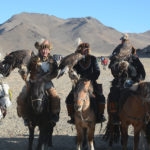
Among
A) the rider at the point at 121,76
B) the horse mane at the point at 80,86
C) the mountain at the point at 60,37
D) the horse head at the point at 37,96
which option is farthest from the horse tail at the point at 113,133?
the mountain at the point at 60,37

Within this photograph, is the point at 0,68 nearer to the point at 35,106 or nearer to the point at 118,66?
the point at 35,106

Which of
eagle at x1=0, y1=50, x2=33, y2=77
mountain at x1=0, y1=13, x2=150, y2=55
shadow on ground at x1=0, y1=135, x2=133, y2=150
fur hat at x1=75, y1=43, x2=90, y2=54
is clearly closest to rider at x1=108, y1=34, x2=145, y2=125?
fur hat at x1=75, y1=43, x2=90, y2=54

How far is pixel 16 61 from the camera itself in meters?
6.98

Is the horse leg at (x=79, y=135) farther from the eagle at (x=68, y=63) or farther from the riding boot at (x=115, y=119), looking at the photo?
the eagle at (x=68, y=63)

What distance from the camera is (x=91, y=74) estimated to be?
7.10 meters

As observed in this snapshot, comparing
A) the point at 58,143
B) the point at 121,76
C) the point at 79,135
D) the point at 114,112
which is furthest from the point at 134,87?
the point at 58,143

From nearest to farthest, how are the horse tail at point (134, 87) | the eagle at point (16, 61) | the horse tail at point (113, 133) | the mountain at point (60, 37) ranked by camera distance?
1. the horse tail at point (134, 87)
2. the eagle at point (16, 61)
3. the horse tail at point (113, 133)
4. the mountain at point (60, 37)

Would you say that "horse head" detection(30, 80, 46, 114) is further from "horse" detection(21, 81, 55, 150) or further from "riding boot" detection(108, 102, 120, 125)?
"riding boot" detection(108, 102, 120, 125)

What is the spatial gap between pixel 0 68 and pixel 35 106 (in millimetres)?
1166

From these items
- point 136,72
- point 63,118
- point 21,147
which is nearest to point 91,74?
point 136,72

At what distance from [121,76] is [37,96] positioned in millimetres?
1939

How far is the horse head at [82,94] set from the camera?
642 centimetres

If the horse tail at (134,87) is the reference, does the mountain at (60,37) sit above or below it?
above

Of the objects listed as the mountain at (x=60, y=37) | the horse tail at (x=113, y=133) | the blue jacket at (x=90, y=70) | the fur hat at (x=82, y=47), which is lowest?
the horse tail at (x=113, y=133)
